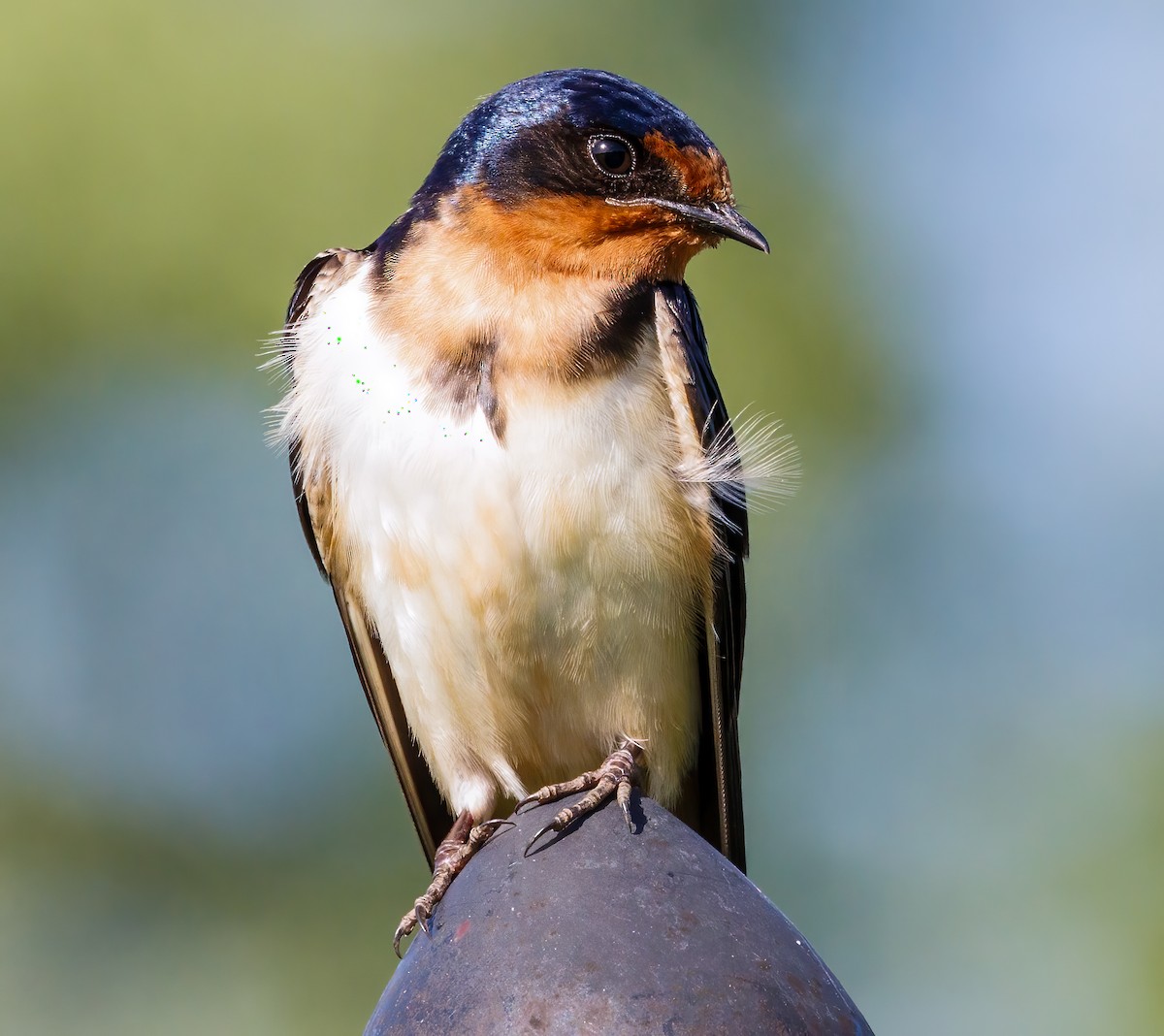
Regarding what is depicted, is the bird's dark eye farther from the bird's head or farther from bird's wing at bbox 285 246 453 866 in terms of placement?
bird's wing at bbox 285 246 453 866

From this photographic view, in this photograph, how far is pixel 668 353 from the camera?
3.42m

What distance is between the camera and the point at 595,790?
116 inches

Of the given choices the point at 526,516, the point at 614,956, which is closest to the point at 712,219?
the point at 526,516

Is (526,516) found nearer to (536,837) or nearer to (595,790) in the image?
(595,790)

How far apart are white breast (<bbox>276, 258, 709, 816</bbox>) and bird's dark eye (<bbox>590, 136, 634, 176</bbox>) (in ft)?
1.22

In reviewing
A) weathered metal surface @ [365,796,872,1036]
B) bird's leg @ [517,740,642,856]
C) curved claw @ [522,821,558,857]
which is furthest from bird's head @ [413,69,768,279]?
weathered metal surface @ [365,796,872,1036]

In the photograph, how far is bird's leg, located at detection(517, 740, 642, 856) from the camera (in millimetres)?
2598

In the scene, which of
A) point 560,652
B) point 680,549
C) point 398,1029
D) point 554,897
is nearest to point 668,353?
point 680,549

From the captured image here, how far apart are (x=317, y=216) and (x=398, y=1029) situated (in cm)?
520

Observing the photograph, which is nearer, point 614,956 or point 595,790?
point 614,956

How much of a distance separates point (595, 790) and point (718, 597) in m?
0.80

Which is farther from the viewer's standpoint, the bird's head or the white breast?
the bird's head

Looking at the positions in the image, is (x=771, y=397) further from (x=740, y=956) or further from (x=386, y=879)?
(x=740, y=956)

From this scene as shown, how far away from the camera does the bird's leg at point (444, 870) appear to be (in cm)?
293
